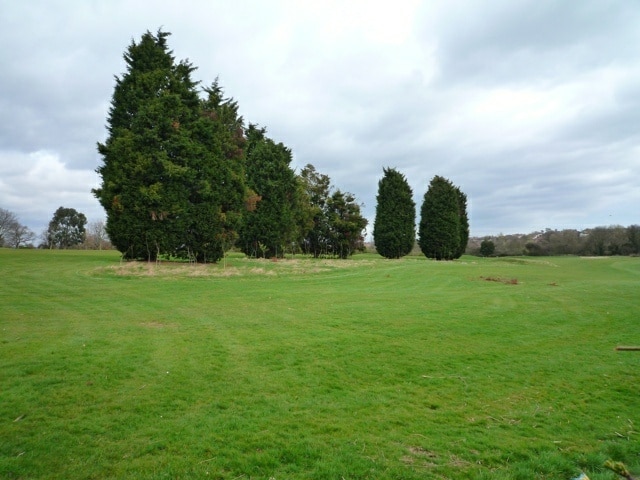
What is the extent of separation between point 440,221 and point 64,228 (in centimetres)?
7010

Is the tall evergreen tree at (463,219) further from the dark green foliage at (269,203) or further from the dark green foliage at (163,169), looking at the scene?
the dark green foliage at (163,169)

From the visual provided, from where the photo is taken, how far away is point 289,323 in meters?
10.5

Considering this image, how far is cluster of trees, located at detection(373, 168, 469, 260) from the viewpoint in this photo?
47.2 meters

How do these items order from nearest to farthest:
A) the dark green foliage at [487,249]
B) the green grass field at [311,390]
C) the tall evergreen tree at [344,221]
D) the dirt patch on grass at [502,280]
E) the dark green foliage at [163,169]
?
the green grass field at [311,390] → the dirt patch on grass at [502,280] → the dark green foliage at [163,169] → the tall evergreen tree at [344,221] → the dark green foliage at [487,249]

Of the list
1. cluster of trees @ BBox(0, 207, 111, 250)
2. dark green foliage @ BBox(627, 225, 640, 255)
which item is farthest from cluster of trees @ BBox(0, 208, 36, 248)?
dark green foliage @ BBox(627, 225, 640, 255)

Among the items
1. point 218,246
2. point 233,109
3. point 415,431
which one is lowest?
point 415,431

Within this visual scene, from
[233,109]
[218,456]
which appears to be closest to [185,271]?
[218,456]

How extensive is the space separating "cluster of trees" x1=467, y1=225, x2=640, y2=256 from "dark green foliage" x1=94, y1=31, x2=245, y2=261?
5359 cm

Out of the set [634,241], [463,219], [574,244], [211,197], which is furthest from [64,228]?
[634,241]

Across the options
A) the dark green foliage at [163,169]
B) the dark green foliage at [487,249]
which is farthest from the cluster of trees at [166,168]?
the dark green foliage at [487,249]

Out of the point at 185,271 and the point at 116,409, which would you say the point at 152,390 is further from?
the point at 185,271

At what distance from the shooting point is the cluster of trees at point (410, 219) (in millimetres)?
47188

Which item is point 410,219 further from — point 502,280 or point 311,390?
point 311,390

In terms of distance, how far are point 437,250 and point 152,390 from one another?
46.2 m
